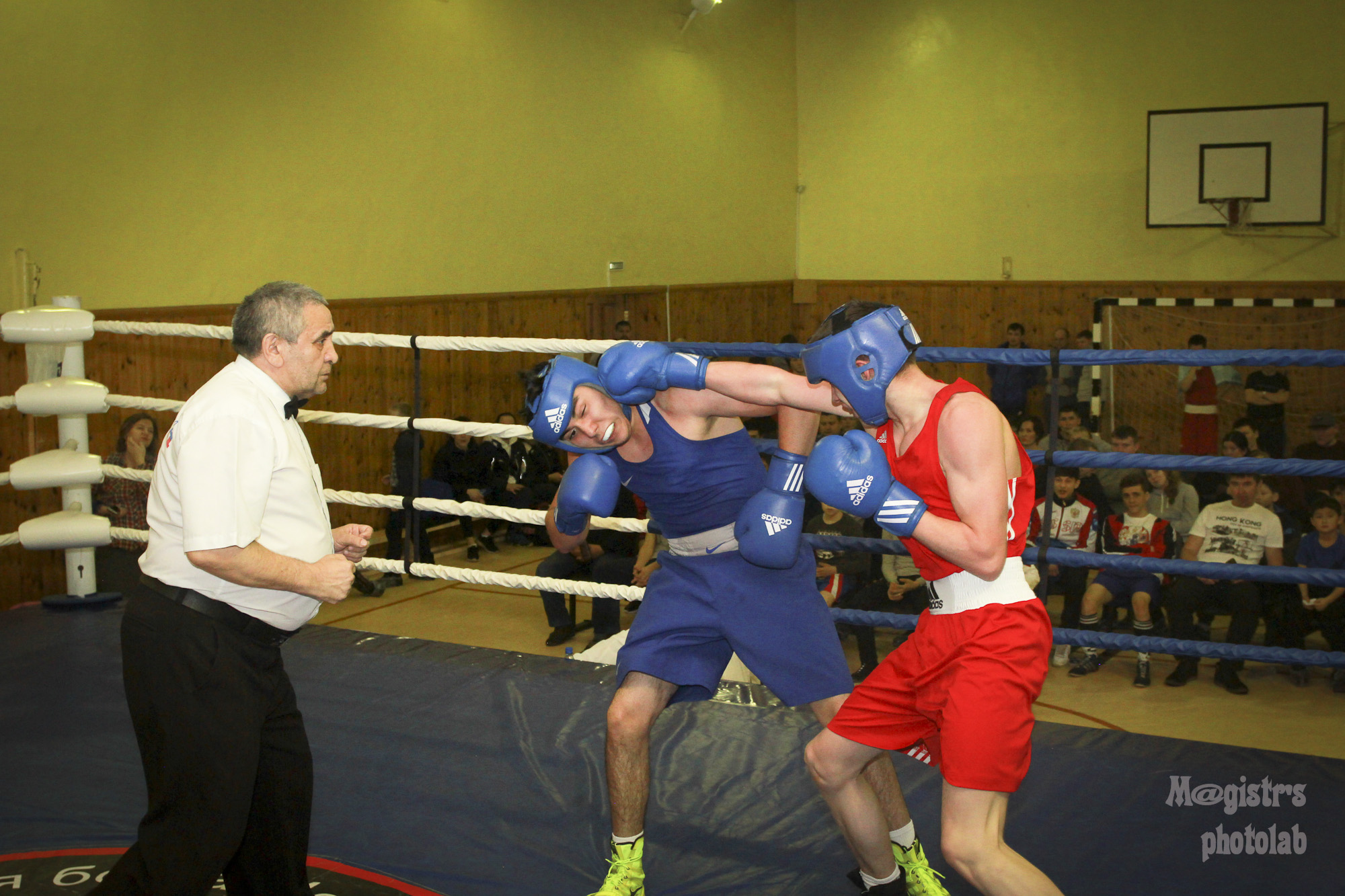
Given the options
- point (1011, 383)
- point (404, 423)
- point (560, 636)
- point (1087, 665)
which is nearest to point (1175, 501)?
point (1087, 665)

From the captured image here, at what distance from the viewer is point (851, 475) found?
6.45ft

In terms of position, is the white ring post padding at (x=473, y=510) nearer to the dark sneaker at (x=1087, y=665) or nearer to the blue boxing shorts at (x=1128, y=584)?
the dark sneaker at (x=1087, y=665)

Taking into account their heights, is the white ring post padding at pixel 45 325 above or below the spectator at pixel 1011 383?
above

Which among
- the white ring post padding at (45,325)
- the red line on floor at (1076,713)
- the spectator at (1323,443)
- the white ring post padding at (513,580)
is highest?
the white ring post padding at (45,325)

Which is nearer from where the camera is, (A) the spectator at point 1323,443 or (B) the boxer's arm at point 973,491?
(B) the boxer's arm at point 973,491

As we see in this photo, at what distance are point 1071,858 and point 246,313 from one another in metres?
2.07

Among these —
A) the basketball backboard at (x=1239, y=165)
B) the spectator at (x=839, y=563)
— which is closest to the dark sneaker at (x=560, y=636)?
the spectator at (x=839, y=563)

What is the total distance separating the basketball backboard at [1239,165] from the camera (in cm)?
1088

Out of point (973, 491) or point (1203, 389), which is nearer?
point (973, 491)

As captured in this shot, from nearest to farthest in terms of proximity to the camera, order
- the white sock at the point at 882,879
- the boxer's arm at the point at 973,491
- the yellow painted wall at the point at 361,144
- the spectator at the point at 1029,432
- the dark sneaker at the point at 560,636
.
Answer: the boxer's arm at the point at 973,491 → the white sock at the point at 882,879 → the dark sneaker at the point at 560,636 → the yellow painted wall at the point at 361,144 → the spectator at the point at 1029,432

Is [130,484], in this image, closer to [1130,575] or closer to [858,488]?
[858,488]

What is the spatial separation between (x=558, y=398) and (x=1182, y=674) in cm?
378

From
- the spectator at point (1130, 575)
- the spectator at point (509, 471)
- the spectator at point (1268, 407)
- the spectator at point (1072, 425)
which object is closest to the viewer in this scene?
the spectator at point (1130, 575)

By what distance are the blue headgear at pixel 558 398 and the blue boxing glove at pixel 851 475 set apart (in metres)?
0.52
